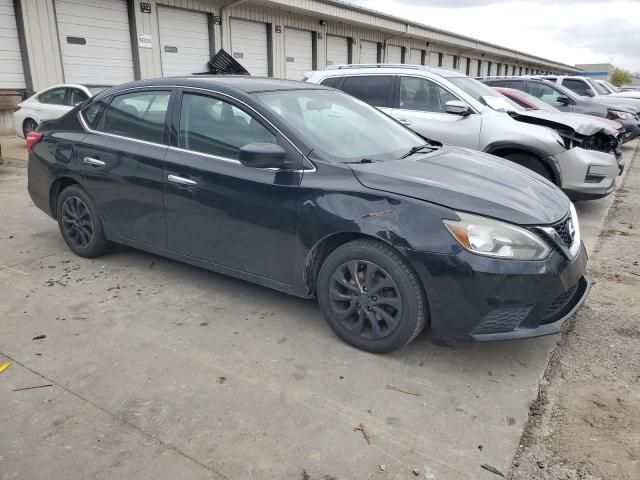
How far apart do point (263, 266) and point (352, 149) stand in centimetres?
99

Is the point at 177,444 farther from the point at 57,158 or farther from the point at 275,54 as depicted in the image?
the point at 275,54

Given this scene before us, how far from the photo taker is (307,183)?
10.5 ft

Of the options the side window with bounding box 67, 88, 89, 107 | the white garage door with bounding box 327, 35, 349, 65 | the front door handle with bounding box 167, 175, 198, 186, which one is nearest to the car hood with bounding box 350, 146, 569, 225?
the front door handle with bounding box 167, 175, 198, 186

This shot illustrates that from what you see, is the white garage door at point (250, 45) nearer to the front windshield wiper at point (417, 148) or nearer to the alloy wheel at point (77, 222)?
the alloy wheel at point (77, 222)

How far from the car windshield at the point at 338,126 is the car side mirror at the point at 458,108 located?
8.05ft

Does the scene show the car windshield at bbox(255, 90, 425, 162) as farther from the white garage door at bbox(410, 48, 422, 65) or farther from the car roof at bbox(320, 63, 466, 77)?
the white garage door at bbox(410, 48, 422, 65)

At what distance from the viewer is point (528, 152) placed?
629 cm

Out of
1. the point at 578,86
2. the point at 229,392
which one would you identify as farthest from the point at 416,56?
the point at 229,392

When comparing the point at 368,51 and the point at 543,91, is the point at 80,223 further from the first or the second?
the point at 368,51

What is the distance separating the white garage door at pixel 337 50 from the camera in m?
A: 22.7

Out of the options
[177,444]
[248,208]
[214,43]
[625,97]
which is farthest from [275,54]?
[177,444]

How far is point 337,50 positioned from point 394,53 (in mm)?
5728

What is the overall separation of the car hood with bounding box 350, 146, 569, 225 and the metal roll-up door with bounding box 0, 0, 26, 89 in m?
12.9

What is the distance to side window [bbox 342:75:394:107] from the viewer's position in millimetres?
7250
